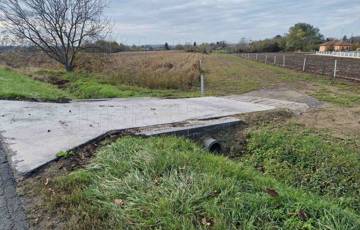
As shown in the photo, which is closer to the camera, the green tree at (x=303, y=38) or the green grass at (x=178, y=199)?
the green grass at (x=178, y=199)

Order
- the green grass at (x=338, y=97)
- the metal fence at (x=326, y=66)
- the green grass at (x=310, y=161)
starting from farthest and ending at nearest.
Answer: the metal fence at (x=326, y=66)
the green grass at (x=338, y=97)
the green grass at (x=310, y=161)

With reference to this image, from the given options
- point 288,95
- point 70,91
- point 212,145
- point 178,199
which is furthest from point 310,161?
point 70,91

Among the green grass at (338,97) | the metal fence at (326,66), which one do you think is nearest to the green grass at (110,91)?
the green grass at (338,97)

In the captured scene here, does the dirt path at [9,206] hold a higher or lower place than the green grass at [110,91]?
lower

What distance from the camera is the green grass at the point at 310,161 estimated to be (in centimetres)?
425

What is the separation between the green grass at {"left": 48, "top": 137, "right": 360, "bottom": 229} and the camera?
7.98 feet

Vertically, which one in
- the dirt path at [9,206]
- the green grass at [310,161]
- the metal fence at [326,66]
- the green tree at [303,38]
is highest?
the green tree at [303,38]

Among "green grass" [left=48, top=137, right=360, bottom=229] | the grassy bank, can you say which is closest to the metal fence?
the grassy bank

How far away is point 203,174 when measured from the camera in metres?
3.15

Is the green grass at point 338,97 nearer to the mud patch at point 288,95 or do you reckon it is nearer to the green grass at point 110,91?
the mud patch at point 288,95

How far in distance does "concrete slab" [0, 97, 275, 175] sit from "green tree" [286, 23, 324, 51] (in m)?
72.7

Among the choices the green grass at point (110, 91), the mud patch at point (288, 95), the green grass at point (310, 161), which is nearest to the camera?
the green grass at point (310, 161)

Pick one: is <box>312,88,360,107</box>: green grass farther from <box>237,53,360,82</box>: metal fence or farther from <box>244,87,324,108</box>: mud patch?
<box>237,53,360,82</box>: metal fence

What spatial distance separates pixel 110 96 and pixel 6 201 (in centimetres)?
766
